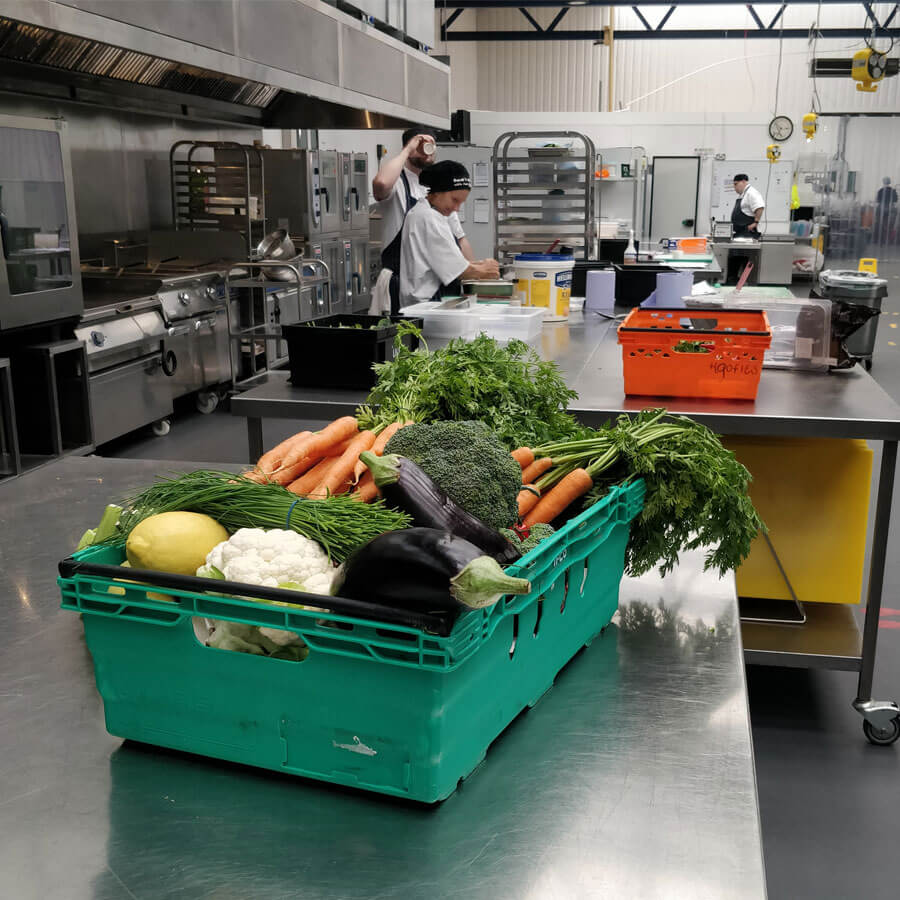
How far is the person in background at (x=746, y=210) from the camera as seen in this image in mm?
12344

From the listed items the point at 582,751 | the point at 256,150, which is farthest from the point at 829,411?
the point at 256,150

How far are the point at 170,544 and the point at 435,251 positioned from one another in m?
3.50

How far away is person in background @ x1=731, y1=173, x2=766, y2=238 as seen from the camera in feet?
40.5

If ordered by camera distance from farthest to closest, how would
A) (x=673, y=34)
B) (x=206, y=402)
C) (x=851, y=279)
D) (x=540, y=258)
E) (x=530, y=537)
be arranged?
(x=673, y=34)
(x=851, y=279)
(x=206, y=402)
(x=540, y=258)
(x=530, y=537)

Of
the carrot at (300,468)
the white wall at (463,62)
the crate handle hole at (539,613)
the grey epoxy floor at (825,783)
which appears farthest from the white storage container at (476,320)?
the white wall at (463,62)

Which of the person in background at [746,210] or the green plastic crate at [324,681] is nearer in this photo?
the green plastic crate at [324,681]

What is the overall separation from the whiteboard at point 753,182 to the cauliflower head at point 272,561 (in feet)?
45.7

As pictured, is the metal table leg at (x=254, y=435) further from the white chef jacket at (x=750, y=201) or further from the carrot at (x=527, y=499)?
the white chef jacket at (x=750, y=201)

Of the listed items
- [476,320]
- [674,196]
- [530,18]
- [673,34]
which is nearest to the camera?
[476,320]

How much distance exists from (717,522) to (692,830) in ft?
1.76

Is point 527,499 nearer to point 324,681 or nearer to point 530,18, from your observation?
point 324,681

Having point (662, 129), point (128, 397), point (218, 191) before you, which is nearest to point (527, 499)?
point (128, 397)

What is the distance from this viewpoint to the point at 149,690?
913mm

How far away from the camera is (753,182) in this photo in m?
13.8
